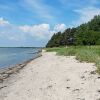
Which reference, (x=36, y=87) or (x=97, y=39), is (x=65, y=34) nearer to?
(x=97, y=39)

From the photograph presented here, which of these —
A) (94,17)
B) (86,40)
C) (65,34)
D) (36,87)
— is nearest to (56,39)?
(65,34)

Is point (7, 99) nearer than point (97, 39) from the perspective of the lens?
Yes

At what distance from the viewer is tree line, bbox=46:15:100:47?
11395 centimetres

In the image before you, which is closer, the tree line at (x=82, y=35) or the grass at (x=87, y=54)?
the grass at (x=87, y=54)

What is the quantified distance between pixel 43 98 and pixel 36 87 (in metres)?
3.52

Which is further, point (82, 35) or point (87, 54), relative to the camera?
point (82, 35)

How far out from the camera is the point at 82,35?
383 feet

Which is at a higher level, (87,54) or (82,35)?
(82,35)

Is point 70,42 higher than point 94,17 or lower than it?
lower

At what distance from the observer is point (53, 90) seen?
53.3 feet

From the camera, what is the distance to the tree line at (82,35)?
4486 inches

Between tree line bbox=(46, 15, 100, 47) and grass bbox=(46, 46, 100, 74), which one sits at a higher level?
tree line bbox=(46, 15, 100, 47)

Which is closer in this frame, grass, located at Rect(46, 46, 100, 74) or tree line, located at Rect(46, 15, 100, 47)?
grass, located at Rect(46, 46, 100, 74)

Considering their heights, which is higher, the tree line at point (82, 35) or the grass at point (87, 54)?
the tree line at point (82, 35)
